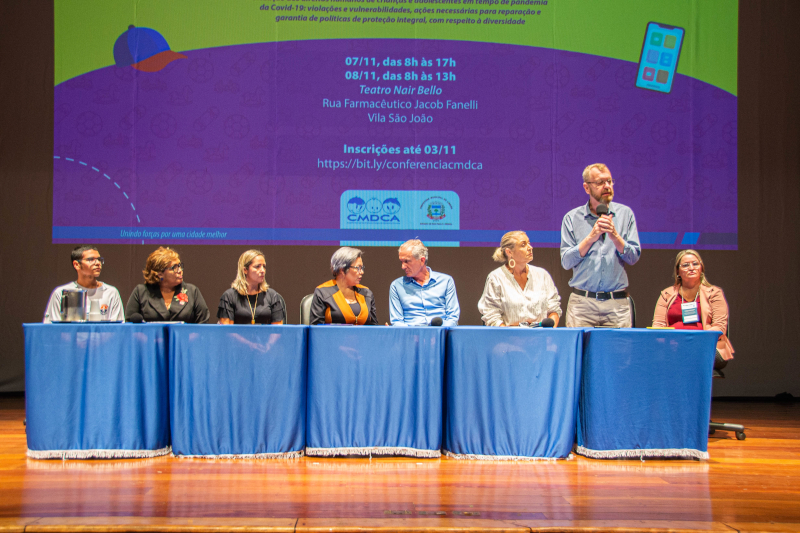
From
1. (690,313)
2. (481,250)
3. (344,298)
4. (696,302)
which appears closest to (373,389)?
(344,298)

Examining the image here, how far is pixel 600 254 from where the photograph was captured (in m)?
3.23

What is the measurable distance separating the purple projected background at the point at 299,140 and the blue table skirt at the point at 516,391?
1896 millimetres

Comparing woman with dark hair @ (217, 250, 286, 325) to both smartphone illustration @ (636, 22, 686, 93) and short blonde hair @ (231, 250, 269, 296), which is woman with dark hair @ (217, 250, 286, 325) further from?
smartphone illustration @ (636, 22, 686, 93)

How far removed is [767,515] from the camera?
205 cm

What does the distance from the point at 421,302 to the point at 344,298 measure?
1.47 feet

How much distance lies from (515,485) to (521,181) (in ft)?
8.87

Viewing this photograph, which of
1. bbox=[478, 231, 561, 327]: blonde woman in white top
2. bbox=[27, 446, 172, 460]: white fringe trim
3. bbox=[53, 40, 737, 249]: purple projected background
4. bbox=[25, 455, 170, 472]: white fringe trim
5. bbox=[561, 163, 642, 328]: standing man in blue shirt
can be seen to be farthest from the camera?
bbox=[53, 40, 737, 249]: purple projected background

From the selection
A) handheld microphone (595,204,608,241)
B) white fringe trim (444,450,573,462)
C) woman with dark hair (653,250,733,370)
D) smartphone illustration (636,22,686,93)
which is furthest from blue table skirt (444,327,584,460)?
smartphone illustration (636,22,686,93)

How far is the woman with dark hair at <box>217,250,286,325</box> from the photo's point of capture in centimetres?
340

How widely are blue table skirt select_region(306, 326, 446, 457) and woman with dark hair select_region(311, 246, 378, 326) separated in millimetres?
626

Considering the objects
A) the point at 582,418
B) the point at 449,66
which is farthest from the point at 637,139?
the point at 582,418

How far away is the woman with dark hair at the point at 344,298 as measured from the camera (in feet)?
11.0

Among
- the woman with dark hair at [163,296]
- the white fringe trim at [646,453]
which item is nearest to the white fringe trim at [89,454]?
the woman with dark hair at [163,296]

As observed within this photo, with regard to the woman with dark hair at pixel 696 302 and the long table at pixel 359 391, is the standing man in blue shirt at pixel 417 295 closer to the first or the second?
the long table at pixel 359 391
